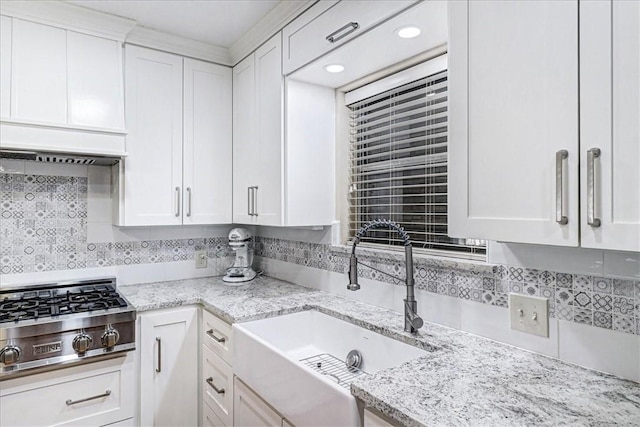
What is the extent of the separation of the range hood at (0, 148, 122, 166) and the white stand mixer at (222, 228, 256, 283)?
0.81 m

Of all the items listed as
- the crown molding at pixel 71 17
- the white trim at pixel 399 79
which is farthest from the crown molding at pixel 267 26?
the crown molding at pixel 71 17

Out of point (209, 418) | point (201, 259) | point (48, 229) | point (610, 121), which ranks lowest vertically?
point (209, 418)

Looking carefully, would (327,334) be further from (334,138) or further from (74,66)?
(74,66)

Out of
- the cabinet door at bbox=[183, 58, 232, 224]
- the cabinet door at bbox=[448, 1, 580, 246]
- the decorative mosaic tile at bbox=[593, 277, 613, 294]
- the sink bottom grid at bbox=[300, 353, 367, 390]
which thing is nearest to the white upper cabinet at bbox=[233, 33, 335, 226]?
the cabinet door at bbox=[183, 58, 232, 224]

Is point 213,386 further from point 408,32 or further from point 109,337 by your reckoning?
point 408,32

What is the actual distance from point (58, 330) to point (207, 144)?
1.31 meters

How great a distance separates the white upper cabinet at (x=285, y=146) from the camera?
202 cm

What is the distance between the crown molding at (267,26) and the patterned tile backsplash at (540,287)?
124 cm

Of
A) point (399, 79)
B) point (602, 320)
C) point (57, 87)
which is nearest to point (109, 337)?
point (57, 87)

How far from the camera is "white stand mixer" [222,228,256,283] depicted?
8.11ft

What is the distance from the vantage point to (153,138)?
2266mm

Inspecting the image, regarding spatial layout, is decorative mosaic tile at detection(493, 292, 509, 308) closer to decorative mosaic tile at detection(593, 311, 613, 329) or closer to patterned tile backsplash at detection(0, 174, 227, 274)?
decorative mosaic tile at detection(593, 311, 613, 329)

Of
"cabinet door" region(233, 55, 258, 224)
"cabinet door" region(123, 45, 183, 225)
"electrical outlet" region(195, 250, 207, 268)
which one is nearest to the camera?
"cabinet door" region(123, 45, 183, 225)

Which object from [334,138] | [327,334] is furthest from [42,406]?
[334,138]
